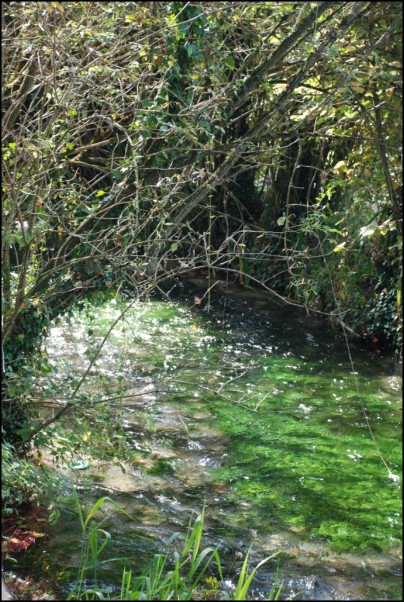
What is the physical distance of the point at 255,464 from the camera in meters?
6.41

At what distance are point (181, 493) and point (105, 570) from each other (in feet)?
4.12

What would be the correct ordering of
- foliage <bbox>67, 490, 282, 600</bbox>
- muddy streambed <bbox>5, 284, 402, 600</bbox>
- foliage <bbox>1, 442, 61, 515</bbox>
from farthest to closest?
1. muddy streambed <bbox>5, 284, 402, 600</bbox>
2. foliage <bbox>1, 442, 61, 515</bbox>
3. foliage <bbox>67, 490, 282, 600</bbox>

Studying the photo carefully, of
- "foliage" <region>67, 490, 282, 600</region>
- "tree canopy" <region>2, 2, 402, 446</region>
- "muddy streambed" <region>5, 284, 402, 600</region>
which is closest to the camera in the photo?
"foliage" <region>67, 490, 282, 600</region>

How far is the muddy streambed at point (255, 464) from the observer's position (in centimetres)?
483

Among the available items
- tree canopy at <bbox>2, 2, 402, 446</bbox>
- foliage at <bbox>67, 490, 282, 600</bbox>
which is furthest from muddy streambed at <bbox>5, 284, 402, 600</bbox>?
tree canopy at <bbox>2, 2, 402, 446</bbox>

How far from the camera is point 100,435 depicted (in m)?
4.88

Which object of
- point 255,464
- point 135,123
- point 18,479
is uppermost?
point 135,123

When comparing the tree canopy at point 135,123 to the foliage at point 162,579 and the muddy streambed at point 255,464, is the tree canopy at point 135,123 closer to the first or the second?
the muddy streambed at point 255,464

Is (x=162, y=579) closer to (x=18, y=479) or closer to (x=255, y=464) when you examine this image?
(x=18, y=479)

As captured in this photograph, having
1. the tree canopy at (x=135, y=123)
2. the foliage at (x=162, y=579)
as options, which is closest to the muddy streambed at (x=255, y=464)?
the foliage at (x=162, y=579)

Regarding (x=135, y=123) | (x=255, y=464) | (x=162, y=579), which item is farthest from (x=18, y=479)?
(x=255, y=464)

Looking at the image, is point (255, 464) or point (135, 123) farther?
point (255, 464)

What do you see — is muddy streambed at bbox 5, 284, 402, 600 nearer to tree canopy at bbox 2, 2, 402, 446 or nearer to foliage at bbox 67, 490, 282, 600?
foliage at bbox 67, 490, 282, 600

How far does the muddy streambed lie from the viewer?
4828 millimetres
